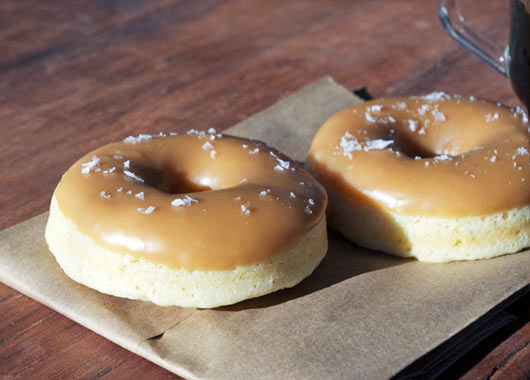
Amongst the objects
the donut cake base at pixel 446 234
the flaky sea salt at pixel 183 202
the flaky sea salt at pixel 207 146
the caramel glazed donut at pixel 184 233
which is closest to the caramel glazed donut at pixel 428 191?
the donut cake base at pixel 446 234

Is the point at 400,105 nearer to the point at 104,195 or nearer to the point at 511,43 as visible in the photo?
the point at 511,43

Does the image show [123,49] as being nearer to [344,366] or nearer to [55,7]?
[55,7]

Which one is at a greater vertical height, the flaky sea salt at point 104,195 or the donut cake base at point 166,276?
the flaky sea salt at point 104,195

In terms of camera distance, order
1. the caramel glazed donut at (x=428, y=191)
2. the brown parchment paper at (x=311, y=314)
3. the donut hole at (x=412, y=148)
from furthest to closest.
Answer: the donut hole at (x=412, y=148)
the caramel glazed donut at (x=428, y=191)
the brown parchment paper at (x=311, y=314)

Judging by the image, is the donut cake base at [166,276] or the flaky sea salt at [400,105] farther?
the flaky sea salt at [400,105]

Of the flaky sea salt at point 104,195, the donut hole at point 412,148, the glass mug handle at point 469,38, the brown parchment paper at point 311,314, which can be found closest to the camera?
the brown parchment paper at point 311,314

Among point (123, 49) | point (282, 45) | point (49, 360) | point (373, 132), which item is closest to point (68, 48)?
point (123, 49)

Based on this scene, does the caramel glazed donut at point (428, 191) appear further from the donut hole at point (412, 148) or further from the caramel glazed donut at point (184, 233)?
the caramel glazed donut at point (184, 233)
